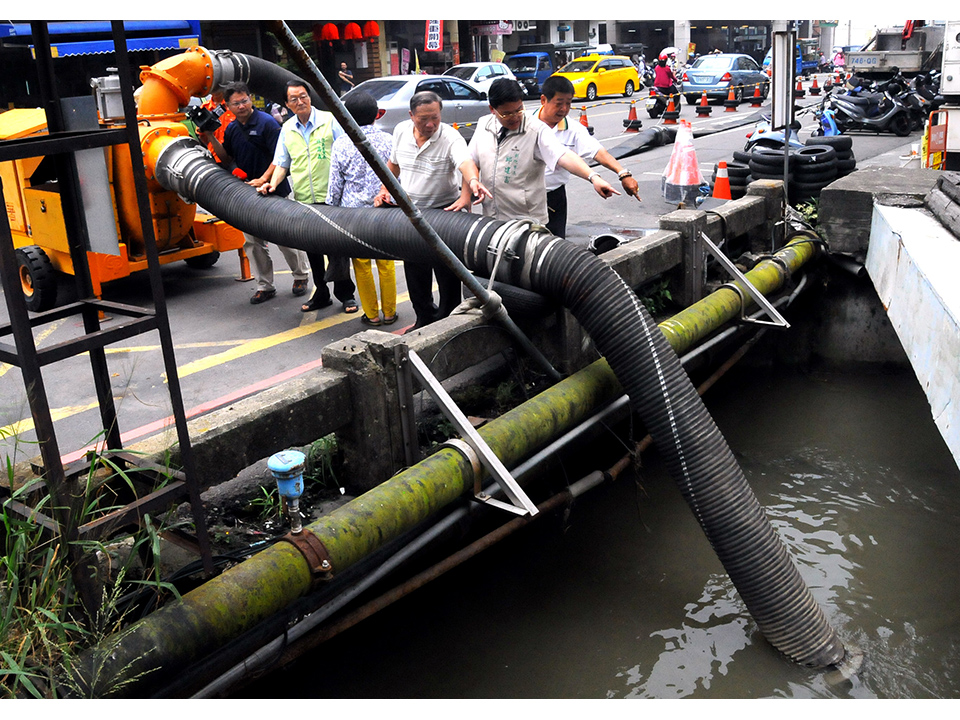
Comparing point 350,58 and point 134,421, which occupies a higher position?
point 350,58

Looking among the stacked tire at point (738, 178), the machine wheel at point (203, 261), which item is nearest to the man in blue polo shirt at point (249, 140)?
the machine wheel at point (203, 261)

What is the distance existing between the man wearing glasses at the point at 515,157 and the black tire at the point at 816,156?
3.69 meters

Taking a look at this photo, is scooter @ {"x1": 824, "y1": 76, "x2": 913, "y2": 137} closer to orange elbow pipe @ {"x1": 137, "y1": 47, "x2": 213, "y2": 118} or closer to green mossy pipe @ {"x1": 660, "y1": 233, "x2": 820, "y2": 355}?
green mossy pipe @ {"x1": 660, "y1": 233, "x2": 820, "y2": 355}

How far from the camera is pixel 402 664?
457 cm

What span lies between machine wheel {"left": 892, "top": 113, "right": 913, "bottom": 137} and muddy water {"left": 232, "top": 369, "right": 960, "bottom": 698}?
14.2m

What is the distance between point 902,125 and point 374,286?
15992 mm

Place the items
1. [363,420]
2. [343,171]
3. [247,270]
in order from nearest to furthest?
1. [363,420]
2. [343,171]
3. [247,270]

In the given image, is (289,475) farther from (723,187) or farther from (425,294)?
(723,187)

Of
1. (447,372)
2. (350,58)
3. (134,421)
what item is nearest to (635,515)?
(447,372)

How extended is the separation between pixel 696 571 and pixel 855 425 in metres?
2.83

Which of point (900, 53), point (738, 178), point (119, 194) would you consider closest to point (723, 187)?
point (738, 178)

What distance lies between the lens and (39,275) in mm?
7449

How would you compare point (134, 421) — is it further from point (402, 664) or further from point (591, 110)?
point (591, 110)

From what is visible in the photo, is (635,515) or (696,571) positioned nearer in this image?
(696,571)
